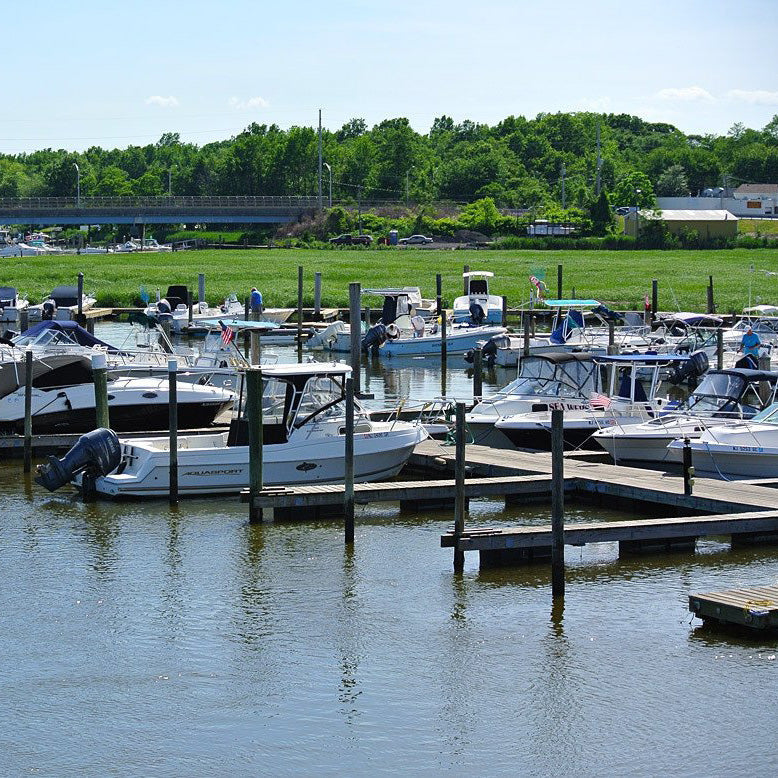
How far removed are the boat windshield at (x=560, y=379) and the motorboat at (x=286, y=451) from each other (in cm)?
577

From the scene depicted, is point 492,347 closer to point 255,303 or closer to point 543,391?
point 255,303

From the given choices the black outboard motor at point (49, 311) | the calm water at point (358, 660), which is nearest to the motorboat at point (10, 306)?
the black outboard motor at point (49, 311)

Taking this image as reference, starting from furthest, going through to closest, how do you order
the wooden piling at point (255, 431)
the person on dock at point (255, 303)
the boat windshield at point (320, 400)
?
the person on dock at point (255, 303)
the boat windshield at point (320, 400)
the wooden piling at point (255, 431)

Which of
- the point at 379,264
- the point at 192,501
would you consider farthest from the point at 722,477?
the point at 379,264

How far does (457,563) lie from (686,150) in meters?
185

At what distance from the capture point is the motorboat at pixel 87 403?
32.8 meters

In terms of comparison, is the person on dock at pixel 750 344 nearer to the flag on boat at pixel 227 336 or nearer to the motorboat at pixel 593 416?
the motorboat at pixel 593 416

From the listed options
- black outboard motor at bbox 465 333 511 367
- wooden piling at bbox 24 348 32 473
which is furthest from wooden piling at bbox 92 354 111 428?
black outboard motor at bbox 465 333 511 367

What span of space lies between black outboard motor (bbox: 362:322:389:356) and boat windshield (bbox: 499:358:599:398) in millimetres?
22183

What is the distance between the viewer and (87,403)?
33.1m

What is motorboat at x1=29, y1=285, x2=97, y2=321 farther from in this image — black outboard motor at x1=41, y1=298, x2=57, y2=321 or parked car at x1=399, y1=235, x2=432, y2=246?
parked car at x1=399, y1=235, x2=432, y2=246

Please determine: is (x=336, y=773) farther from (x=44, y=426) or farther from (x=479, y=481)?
(x=44, y=426)

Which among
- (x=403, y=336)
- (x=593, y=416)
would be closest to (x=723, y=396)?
(x=593, y=416)

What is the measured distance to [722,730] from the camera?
16.2 m
